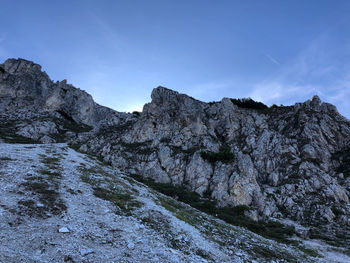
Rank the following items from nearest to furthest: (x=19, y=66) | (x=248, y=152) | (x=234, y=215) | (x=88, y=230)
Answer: (x=88, y=230) < (x=234, y=215) < (x=248, y=152) < (x=19, y=66)

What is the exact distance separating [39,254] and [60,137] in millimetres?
75608

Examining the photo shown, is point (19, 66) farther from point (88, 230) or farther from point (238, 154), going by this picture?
point (88, 230)

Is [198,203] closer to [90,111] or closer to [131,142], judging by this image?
[131,142]

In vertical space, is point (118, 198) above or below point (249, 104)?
below

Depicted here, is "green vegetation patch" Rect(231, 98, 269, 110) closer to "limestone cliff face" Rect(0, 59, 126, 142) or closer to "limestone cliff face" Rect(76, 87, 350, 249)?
"limestone cliff face" Rect(76, 87, 350, 249)

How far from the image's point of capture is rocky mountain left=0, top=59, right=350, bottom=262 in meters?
39.6

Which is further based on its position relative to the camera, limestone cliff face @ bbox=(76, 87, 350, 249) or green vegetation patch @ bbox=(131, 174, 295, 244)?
limestone cliff face @ bbox=(76, 87, 350, 249)

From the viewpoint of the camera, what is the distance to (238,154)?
168 ft

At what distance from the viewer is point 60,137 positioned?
75375mm

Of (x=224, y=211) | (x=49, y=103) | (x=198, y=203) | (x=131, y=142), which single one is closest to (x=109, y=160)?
(x=131, y=142)

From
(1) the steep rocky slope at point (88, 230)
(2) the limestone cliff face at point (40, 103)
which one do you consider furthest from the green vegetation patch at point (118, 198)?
(2) the limestone cliff face at point (40, 103)

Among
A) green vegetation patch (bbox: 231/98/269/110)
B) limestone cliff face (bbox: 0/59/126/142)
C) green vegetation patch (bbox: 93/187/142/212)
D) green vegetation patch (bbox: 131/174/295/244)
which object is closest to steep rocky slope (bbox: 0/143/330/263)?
green vegetation patch (bbox: 93/187/142/212)

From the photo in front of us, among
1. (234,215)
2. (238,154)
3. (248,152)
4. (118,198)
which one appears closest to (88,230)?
(118,198)

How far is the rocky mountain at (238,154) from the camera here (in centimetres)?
3962
